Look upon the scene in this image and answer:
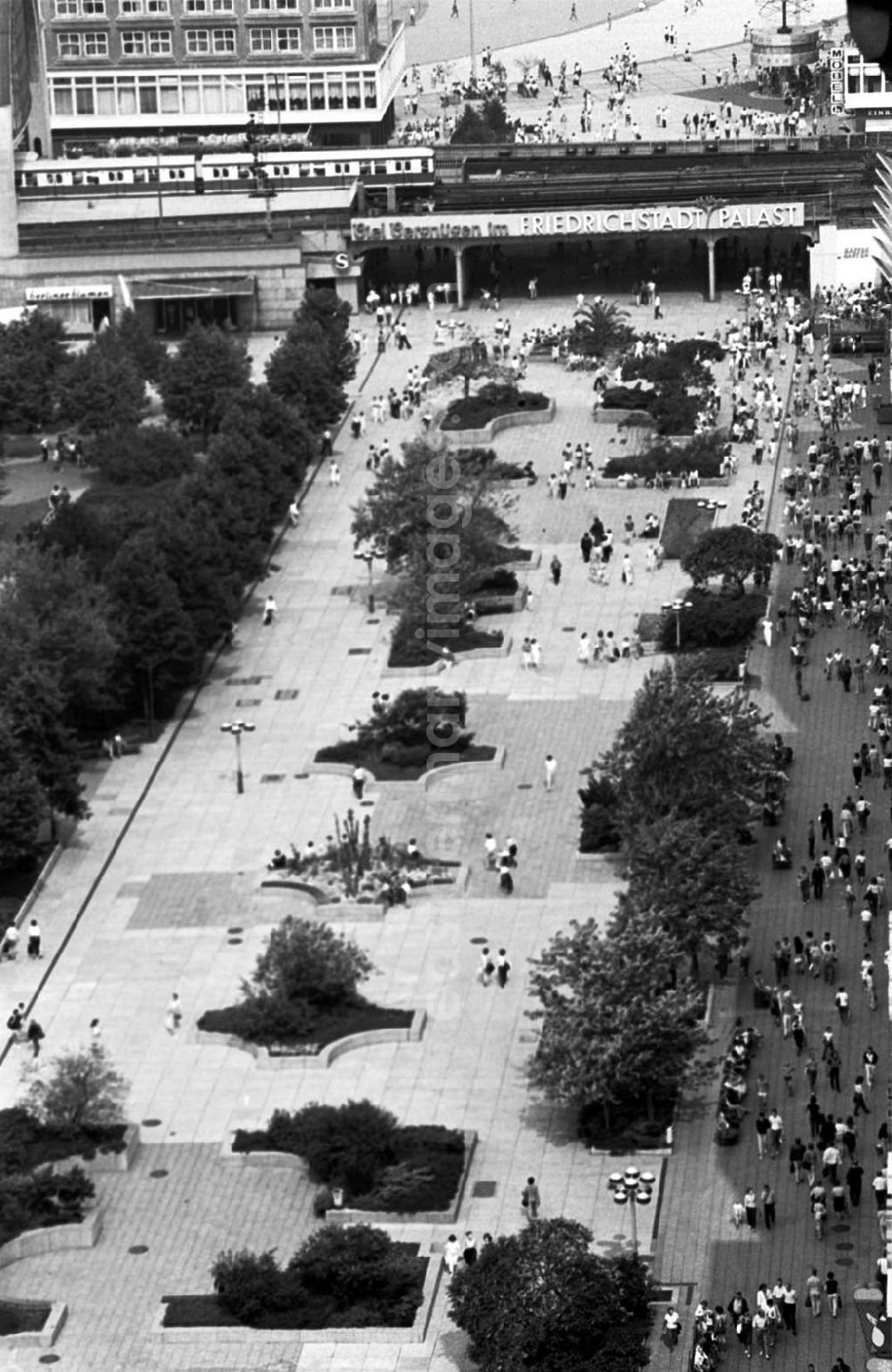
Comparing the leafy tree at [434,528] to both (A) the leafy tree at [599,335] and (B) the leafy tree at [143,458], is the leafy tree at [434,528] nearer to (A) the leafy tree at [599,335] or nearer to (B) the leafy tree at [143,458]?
(B) the leafy tree at [143,458]

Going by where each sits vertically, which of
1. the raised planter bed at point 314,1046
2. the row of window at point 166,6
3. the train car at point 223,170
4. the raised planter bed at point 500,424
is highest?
the row of window at point 166,6

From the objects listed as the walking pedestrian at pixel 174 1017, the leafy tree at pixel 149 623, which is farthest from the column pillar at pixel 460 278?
the walking pedestrian at pixel 174 1017

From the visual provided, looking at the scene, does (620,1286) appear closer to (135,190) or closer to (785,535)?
(785,535)

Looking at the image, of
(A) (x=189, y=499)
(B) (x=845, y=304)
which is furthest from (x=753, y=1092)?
(B) (x=845, y=304)

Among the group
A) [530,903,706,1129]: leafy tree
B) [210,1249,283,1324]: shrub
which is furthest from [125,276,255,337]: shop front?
[210,1249,283,1324]: shrub

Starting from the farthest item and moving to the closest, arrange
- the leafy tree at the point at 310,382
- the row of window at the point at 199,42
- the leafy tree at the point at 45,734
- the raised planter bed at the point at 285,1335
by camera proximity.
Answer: the row of window at the point at 199,42 < the leafy tree at the point at 310,382 < the leafy tree at the point at 45,734 < the raised planter bed at the point at 285,1335

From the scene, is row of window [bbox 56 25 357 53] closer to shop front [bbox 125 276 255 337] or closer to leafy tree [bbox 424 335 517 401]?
shop front [bbox 125 276 255 337]

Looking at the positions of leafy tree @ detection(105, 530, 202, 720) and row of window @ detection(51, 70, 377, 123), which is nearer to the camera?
leafy tree @ detection(105, 530, 202, 720)
